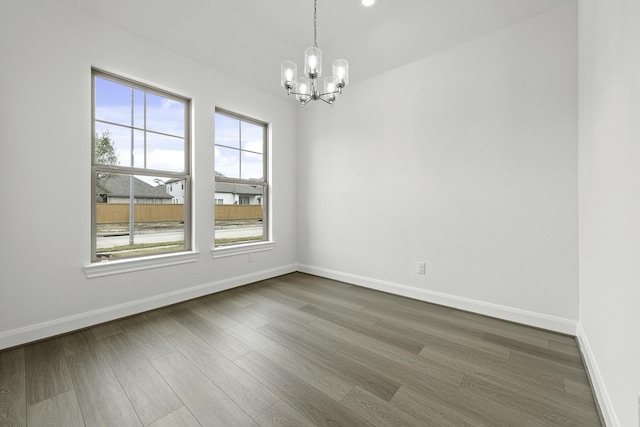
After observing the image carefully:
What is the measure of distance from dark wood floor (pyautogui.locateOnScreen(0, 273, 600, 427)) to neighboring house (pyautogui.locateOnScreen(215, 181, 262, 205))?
1.54m

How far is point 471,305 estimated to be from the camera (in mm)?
2691

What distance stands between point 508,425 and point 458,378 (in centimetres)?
37

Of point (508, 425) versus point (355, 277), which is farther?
point (355, 277)

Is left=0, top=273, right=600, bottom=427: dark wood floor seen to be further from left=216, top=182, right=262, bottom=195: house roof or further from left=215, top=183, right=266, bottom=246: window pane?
left=216, top=182, right=262, bottom=195: house roof

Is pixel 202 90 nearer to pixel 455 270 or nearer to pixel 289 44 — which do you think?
pixel 289 44

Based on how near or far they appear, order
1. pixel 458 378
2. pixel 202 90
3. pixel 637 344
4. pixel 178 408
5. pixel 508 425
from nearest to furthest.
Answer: pixel 637 344, pixel 508 425, pixel 178 408, pixel 458 378, pixel 202 90

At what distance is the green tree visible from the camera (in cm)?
251

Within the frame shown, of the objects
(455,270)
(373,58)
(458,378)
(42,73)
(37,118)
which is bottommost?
(458,378)

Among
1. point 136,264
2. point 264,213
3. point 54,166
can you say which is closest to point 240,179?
point 264,213

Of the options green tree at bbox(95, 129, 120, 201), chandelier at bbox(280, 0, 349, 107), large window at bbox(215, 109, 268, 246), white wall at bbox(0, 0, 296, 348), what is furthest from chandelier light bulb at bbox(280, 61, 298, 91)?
green tree at bbox(95, 129, 120, 201)

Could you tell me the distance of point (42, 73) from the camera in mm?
2111

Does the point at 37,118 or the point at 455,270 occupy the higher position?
the point at 37,118

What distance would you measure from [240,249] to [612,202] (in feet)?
11.5

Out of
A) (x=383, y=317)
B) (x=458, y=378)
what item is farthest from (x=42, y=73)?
(x=458, y=378)
